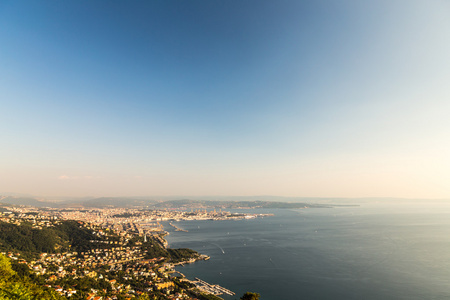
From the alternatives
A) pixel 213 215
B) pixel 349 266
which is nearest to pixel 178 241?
A: pixel 349 266

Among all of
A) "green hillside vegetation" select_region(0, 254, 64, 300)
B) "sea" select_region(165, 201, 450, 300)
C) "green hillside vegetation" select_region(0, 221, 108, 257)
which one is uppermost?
"green hillside vegetation" select_region(0, 254, 64, 300)

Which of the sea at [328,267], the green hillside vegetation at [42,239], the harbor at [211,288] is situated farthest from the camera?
the green hillside vegetation at [42,239]

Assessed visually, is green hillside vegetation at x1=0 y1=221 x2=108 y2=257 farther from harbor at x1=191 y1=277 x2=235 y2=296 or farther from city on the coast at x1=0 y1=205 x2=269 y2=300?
harbor at x1=191 y1=277 x2=235 y2=296

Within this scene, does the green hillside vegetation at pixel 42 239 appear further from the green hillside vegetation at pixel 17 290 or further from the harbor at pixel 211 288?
the harbor at pixel 211 288

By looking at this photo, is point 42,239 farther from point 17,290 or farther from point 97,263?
point 17,290

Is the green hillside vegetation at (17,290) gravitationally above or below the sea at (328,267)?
above

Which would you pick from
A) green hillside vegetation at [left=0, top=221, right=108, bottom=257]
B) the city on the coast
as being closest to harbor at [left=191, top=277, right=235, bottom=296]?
the city on the coast

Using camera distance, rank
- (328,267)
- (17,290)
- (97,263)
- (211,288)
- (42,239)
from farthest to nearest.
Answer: (42,239) < (328,267) < (97,263) < (211,288) < (17,290)

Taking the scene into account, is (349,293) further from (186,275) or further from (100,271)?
(100,271)

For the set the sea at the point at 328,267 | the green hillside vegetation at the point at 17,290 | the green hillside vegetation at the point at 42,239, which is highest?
the green hillside vegetation at the point at 17,290

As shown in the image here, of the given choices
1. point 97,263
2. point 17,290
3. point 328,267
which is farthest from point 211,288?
point 17,290

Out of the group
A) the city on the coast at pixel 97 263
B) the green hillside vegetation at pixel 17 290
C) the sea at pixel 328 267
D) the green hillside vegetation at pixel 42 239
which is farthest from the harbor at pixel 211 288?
the green hillside vegetation at pixel 42 239
